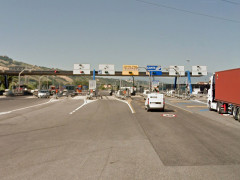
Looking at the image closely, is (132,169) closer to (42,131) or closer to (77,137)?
(77,137)

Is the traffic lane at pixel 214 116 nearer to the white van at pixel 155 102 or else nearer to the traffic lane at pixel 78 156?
the white van at pixel 155 102

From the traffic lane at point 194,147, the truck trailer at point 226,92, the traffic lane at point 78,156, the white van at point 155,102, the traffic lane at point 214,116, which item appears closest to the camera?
the traffic lane at point 78,156

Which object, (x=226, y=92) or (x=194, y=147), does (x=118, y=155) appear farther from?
(x=226, y=92)

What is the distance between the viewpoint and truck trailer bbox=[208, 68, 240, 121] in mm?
19109

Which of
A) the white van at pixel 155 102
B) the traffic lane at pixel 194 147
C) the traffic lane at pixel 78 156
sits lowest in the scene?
the traffic lane at pixel 78 156

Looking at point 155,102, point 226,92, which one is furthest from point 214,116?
point 155,102

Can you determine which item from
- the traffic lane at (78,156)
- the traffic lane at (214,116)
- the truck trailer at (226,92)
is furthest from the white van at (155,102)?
the traffic lane at (78,156)

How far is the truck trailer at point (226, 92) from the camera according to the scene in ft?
62.7

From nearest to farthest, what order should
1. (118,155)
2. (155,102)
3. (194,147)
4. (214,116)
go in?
(118,155)
(194,147)
(214,116)
(155,102)

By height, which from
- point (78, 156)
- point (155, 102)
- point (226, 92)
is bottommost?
point (78, 156)

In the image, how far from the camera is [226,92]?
21.3 m

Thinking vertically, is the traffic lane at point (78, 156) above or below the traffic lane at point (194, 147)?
below

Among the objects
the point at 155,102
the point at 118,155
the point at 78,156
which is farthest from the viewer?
the point at 155,102

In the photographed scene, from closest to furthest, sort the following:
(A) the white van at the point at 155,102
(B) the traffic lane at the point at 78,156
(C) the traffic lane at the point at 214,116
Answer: (B) the traffic lane at the point at 78,156 → (C) the traffic lane at the point at 214,116 → (A) the white van at the point at 155,102
